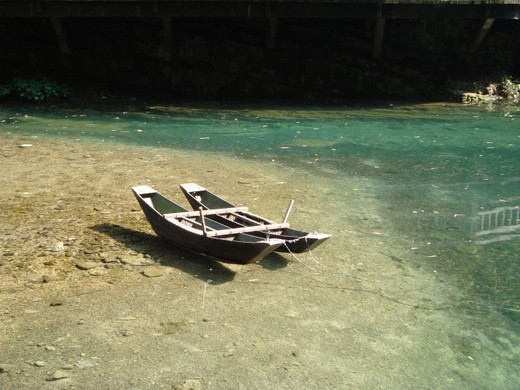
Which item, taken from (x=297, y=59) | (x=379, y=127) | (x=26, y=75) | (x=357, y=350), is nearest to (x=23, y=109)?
(x=26, y=75)

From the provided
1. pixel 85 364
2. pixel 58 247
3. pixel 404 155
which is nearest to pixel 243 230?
pixel 58 247

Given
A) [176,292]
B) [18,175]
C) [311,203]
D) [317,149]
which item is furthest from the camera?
[317,149]

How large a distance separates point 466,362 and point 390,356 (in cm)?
51

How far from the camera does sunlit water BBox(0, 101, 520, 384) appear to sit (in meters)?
6.02

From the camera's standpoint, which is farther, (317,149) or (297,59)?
(297,59)

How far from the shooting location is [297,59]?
14.4m

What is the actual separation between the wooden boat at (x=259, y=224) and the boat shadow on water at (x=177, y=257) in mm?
205

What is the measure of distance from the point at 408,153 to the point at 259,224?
4.98 metres

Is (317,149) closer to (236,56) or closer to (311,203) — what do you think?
(311,203)

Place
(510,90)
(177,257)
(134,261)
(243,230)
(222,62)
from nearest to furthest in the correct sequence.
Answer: (243,230), (134,261), (177,257), (222,62), (510,90)

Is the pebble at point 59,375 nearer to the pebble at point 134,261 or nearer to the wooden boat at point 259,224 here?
the pebble at point 134,261

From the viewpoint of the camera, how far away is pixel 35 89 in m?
13.1

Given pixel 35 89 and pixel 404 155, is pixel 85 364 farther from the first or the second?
pixel 35 89

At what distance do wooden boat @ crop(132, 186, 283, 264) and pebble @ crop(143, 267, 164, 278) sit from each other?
0.35m
